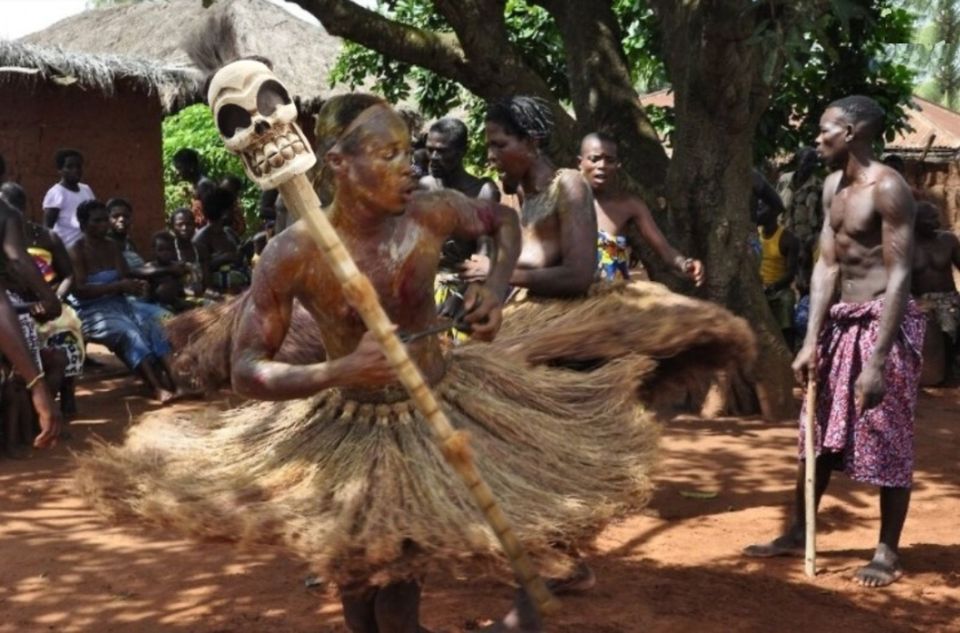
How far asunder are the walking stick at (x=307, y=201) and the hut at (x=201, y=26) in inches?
564

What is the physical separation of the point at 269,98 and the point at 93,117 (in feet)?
37.3

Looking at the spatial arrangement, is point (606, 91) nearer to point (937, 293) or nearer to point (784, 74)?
point (784, 74)

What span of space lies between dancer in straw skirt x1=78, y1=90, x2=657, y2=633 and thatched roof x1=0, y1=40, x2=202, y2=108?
9.35 m

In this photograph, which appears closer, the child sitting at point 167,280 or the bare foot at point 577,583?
the bare foot at point 577,583

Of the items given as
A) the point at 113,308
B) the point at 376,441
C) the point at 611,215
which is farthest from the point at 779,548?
the point at 113,308

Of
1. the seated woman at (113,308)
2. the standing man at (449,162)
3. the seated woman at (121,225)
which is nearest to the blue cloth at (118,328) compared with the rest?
the seated woman at (113,308)

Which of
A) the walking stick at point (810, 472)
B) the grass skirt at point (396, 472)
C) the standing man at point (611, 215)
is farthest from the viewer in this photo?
the standing man at point (611, 215)

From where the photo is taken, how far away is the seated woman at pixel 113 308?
855cm

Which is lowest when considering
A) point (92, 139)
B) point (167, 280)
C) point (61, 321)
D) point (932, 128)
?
point (61, 321)

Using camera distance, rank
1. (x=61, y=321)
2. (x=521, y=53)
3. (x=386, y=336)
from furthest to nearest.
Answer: (x=521, y=53) → (x=61, y=321) → (x=386, y=336)

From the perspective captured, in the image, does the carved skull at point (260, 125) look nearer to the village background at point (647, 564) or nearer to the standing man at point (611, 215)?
the village background at point (647, 564)

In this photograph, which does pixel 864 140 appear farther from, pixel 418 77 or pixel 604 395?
pixel 418 77

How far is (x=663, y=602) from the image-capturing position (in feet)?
14.4

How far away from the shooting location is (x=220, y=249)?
1024 cm
